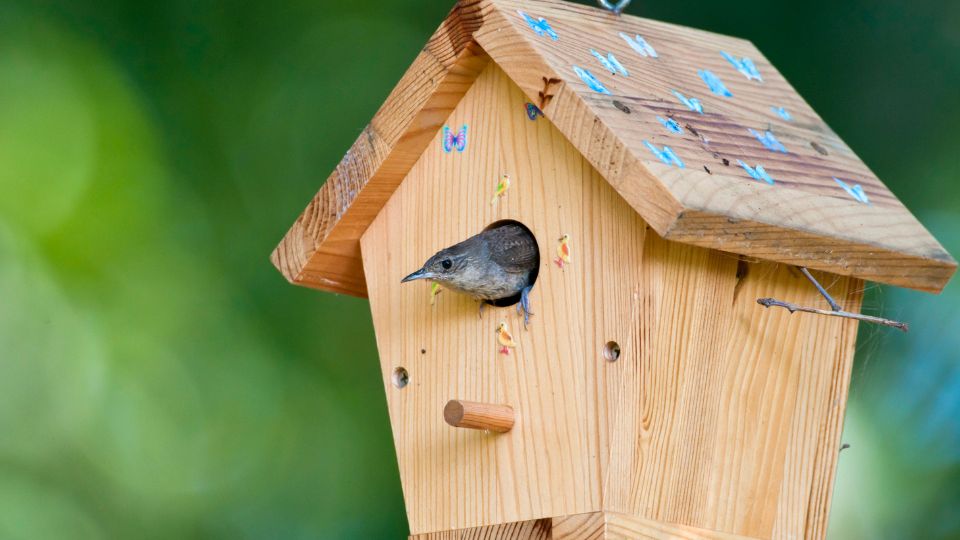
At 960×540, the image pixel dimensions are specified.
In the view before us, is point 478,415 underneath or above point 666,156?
underneath

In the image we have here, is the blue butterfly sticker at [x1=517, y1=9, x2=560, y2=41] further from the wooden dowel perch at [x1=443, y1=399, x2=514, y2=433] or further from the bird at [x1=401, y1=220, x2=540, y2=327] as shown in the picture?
the wooden dowel perch at [x1=443, y1=399, x2=514, y2=433]

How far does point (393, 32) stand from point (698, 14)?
127 cm

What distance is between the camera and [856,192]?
111 inches

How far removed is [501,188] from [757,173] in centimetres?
57

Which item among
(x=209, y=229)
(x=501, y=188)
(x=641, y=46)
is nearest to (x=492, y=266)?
(x=501, y=188)

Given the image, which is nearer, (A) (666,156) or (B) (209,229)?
(A) (666,156)

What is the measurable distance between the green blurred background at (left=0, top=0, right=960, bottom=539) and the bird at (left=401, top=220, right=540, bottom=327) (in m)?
1.94

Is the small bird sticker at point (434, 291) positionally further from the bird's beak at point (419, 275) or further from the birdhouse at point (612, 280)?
the bird's beak at point (419, 275)

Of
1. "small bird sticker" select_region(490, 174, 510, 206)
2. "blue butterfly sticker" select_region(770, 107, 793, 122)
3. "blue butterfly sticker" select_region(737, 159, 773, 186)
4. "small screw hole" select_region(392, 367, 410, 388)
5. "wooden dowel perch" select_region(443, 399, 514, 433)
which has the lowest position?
"wooden dowel perch" select_region(443, 399, 514, 433)

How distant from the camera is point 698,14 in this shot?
15.4ft

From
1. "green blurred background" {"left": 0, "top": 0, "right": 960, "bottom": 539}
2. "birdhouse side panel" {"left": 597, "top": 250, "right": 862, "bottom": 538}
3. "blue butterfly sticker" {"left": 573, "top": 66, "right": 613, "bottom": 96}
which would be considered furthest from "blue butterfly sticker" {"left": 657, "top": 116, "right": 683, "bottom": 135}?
"green blurred background" {"left": 0, "top": 0, "right": 960, "bottom": 539}

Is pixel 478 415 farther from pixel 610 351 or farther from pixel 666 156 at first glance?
pixel 666 156

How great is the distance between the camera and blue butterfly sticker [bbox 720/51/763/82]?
3.21 m

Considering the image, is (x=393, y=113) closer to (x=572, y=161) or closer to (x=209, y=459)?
(x=572, y=161)
